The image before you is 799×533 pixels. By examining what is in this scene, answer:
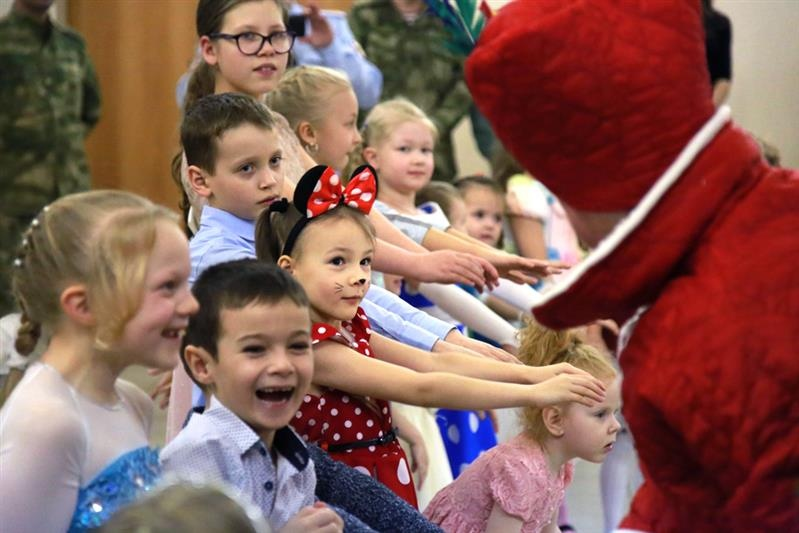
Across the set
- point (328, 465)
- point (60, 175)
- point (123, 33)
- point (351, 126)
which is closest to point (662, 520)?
point (328, 465)

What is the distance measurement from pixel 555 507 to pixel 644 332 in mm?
1204

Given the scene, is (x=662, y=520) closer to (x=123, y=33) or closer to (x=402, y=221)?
Result: (x=402, y=221)

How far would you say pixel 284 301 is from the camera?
2.24 m

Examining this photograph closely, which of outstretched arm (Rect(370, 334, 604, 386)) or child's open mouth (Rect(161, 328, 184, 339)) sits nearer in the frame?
child's open mouth (Rect(161, 328, 184, 339))

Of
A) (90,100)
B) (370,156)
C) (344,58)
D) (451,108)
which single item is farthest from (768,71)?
(370,156)

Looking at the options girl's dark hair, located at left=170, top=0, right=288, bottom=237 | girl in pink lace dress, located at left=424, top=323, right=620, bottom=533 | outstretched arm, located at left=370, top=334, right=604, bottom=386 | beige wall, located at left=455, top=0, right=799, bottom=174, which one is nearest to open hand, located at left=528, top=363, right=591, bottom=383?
outstretched arm, located at left=370, top=334, right=604, bottom=386

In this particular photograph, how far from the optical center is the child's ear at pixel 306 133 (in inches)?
141

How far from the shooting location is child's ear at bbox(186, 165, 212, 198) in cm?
290

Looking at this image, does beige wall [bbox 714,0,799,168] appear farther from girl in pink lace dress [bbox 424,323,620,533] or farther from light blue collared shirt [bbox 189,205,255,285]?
light blue collared shirt [bbox 189,205,255,285]

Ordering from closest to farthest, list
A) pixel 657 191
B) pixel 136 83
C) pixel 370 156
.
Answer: pixel 657 191
pixel 370 156
pixel 136 83

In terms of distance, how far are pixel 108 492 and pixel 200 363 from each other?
0.34 metres

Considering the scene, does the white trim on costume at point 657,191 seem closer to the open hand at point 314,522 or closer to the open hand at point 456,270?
the open hand at point 314,522

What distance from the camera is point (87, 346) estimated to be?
2.08 m

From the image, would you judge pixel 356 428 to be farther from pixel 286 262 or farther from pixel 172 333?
pixel 172 333
